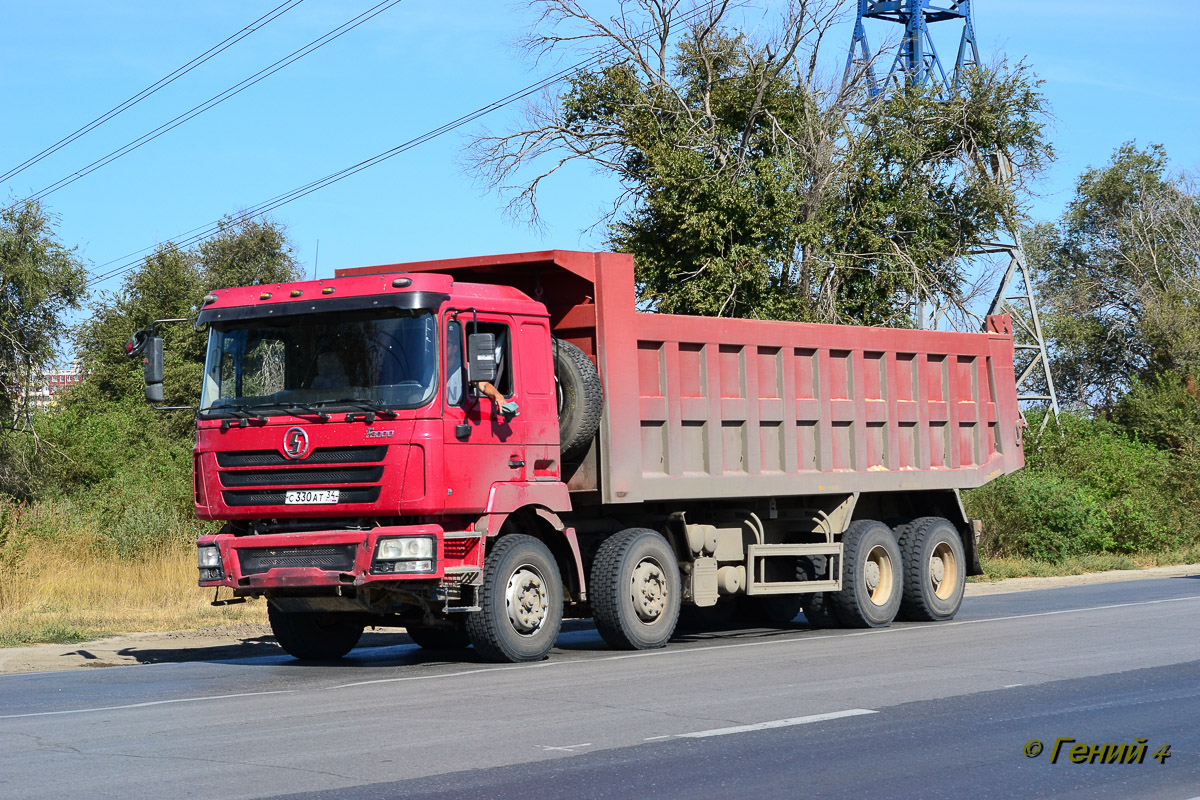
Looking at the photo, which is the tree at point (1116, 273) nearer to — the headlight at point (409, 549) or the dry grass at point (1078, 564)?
the dry grass at point (1078, 564)

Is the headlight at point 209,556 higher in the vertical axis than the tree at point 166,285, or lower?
lower

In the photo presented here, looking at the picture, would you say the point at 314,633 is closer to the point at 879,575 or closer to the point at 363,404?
the point at 363,404

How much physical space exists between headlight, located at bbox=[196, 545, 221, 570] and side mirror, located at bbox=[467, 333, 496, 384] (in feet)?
8.45

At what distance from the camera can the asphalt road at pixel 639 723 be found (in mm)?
6676

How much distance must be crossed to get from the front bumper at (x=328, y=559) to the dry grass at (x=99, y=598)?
4.28 m

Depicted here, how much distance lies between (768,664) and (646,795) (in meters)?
5.28

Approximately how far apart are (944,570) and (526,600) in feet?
21.5

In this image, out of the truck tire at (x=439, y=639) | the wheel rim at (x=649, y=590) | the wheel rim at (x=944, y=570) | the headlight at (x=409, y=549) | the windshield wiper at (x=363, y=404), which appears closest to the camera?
the headlight at (x=409, y=549)

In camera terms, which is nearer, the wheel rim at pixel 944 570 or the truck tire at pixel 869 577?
the truck tire at pixel 869 577

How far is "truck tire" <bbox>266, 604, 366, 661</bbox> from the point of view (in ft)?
42.0

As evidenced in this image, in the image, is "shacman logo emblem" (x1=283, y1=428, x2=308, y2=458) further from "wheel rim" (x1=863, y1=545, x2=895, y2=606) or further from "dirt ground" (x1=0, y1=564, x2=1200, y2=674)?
"wheel rim" (x1=863, y1=545, x2=895, y2=606)

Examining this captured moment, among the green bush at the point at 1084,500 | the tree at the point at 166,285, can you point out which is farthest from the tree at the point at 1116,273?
the tree at the point at 166,285

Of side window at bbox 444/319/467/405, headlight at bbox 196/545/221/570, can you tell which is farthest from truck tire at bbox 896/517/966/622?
headlight at bbox 196/545/221/570

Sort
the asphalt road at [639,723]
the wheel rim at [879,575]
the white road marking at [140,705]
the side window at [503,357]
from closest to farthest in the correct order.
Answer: the asphalt road at [639,723]
the white road marking at [140,705]
the side window at [503,357]
the wheel rim at [879,575]
